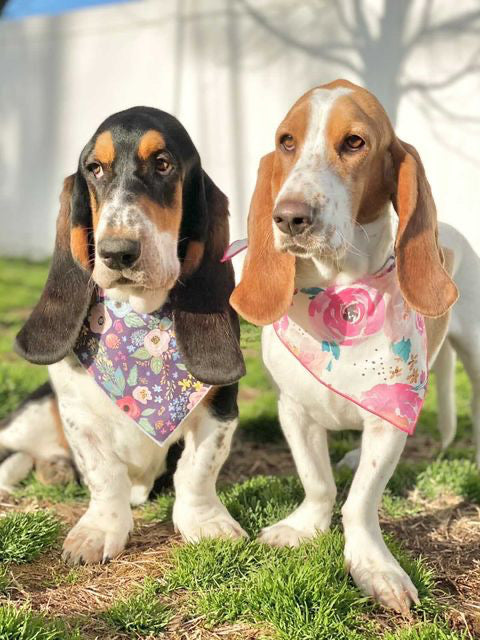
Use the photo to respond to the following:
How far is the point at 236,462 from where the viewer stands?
188 inches

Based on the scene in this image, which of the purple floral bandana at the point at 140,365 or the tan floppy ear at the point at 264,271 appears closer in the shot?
the tan floppy ear at the point at 264,271

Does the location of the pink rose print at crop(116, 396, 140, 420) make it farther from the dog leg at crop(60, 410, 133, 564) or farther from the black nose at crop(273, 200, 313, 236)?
the black nose at crop(273, 200, 313, 236)

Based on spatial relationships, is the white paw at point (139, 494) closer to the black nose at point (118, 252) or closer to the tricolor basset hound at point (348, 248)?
the tricolor basset hound at point (348, 248)

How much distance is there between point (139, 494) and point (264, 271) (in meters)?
1.47

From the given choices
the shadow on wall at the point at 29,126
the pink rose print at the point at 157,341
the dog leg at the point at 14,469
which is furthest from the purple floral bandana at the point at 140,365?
the shadow on wall at the point at 29,126

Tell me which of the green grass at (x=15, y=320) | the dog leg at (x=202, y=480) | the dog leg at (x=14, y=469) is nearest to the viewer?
the dog leg at (x=202, y=480)

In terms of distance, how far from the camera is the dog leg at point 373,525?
292 cm

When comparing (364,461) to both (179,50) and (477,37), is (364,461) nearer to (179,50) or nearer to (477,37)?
(477,37)

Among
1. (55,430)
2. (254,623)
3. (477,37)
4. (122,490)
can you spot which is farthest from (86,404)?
(477,37)

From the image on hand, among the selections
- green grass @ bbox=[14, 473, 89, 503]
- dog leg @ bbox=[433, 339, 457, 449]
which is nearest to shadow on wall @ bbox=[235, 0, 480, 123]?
dog leg @ bbox=[433, 339, 457, 449]

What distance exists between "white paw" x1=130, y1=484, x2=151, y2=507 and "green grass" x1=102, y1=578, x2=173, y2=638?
0.99 m

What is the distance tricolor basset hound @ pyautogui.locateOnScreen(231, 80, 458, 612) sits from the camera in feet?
9.00

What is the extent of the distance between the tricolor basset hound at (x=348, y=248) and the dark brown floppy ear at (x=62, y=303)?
2.15ft

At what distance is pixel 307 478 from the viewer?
337 cm
